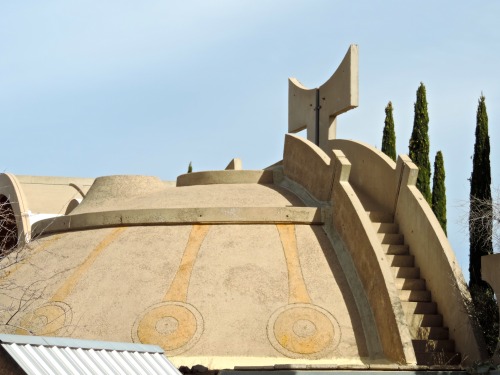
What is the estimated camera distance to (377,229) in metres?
20.4

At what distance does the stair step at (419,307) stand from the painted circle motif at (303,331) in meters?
1.33

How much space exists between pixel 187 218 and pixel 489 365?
260 inches

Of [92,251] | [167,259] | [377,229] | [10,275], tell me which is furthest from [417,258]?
[10,275]

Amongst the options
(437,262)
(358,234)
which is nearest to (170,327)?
(358,234)

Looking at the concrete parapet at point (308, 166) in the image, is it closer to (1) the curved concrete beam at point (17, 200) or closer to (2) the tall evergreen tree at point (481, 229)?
(2) the tall evergreen tree at point (481, 229)

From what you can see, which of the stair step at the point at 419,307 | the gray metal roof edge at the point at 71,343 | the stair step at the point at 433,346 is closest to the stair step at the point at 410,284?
the stair step at the point at 419,307

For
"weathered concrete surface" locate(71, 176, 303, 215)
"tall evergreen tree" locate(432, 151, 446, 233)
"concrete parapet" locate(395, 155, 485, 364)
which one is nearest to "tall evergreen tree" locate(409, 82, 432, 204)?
"tall evergreen tree" locate(432, 151, 446, 233)

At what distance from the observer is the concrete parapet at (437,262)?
58.9 ft

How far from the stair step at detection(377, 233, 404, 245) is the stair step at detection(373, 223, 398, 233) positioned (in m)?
0.13

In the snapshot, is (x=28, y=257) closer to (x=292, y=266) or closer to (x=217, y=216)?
(x=217, y=216)

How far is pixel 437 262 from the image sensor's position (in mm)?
18859

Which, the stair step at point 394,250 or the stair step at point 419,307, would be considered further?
the stair step at point 394,250

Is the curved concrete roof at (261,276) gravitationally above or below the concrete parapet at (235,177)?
below

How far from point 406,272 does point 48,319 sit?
6046mm
